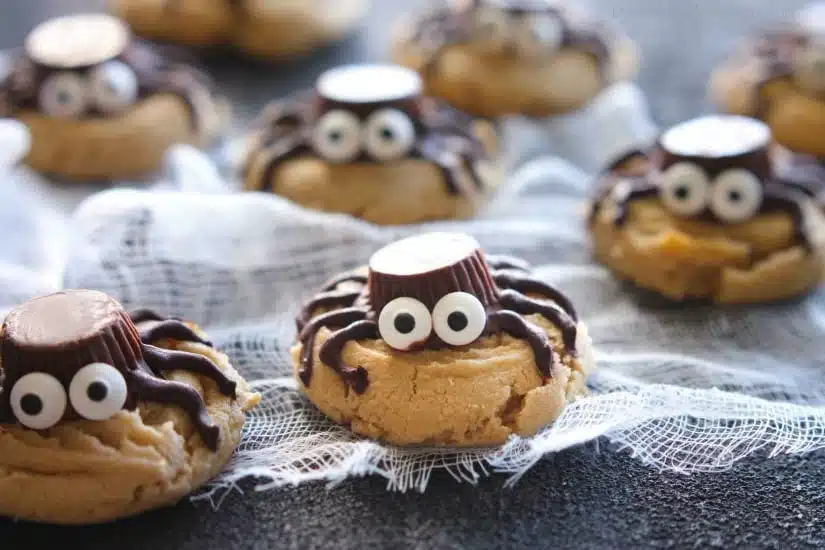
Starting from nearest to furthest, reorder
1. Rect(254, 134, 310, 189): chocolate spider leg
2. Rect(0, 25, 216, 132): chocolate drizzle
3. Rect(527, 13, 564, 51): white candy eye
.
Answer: Rect(254, 134, 310, 189): chocolate spider leg, Rect(0, 25, 216, 132): chocolate drizzle, Rect(527, 13, 564, 51): white candy eye

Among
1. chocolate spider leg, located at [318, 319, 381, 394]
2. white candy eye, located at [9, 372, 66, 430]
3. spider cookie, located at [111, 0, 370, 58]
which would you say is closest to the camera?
white candy eye, located at [9, 372, 66, 430]

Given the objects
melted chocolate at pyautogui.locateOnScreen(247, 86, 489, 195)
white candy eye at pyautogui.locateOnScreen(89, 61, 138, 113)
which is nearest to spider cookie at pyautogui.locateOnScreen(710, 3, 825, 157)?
melted chocolate at pyautogui.locateOnScreen(247, 86, 489, 195)

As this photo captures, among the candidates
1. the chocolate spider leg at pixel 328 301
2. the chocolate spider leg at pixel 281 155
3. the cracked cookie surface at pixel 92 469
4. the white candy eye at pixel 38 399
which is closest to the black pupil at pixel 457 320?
the chocolate spider leg at pixel 328 301

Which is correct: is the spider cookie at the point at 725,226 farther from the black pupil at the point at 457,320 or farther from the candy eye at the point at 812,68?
the black pupil at the point at 457,320

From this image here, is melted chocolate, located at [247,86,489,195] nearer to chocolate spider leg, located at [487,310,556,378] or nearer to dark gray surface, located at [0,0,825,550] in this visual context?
chocolate spider leg, located at [487,310,556,378]

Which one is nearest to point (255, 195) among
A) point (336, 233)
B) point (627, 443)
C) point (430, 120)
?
point (336, 233)

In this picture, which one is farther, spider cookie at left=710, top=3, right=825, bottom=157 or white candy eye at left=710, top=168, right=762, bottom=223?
spider cookie at left=710, top=3, right=825, bottom=157
